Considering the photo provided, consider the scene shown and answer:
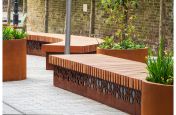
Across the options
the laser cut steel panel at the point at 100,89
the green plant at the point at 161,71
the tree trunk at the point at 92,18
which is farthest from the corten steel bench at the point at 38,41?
the green plant at the point at 161,71

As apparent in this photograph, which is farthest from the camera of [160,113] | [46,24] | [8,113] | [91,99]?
Answer: [46,24]

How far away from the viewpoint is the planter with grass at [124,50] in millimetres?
13223

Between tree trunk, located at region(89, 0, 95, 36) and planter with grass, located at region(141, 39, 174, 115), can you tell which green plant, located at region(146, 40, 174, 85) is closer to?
planter with grass, located at region(141, 39, 174, 115)

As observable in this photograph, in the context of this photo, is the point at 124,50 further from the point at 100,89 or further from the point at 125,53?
the point at 100,89

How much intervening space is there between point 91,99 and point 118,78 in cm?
116

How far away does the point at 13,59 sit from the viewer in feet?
39.3

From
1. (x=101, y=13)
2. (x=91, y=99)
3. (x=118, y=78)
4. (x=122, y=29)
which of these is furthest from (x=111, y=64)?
(x=101, y=13)

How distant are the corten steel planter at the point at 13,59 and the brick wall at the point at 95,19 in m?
7.04

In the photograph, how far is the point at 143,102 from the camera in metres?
7.57

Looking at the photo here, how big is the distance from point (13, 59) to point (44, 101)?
246cm

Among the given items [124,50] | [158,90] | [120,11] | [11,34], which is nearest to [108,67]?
[158,90]

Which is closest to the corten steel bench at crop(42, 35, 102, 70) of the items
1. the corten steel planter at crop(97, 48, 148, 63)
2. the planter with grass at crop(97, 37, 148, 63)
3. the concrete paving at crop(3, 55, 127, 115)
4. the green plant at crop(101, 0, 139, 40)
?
the green plant at crop(101, 0, 139, 40)

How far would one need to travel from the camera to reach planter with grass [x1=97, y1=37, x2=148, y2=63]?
1322 centimetres

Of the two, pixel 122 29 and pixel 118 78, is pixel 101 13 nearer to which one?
pixel 122 29
